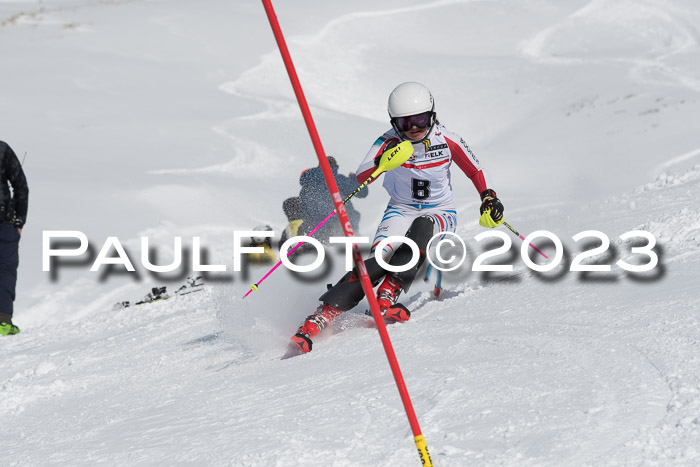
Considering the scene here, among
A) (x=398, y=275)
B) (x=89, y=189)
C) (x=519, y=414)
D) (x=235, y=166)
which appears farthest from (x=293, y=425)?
(x=235, y=166)

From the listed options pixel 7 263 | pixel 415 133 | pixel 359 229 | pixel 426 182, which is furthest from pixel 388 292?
pixel 359 229

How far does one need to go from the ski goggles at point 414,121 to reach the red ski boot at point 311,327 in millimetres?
1323

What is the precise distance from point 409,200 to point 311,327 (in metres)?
1.28

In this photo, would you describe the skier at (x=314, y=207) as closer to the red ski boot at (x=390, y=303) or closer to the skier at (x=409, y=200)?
the skier at (x=409, y=200)

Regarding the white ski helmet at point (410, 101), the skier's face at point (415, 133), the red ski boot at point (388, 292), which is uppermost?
the white ski helmet at point (410, 101)

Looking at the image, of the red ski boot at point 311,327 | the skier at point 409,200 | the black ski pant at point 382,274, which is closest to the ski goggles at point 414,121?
the skier at point 409,200

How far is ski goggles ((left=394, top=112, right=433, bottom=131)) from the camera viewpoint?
5.90 m

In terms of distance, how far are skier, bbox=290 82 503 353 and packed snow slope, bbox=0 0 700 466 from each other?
0.30m

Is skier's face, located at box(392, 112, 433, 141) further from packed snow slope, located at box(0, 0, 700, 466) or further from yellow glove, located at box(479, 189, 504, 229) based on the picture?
packed snow slope, located at box(0, 0, 700, 466)

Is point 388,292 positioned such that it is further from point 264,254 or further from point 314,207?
point 264,254

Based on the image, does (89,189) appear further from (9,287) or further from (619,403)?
(619,403)

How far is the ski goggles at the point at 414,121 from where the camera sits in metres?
5.90

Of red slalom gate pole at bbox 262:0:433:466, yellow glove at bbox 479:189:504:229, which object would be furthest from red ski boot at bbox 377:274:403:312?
red slalom gate pole at bbox 262:0:433:466

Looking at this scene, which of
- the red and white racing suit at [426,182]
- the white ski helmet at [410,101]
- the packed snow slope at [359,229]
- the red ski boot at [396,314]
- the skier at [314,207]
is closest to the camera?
the packed snow slope at [359,229]
